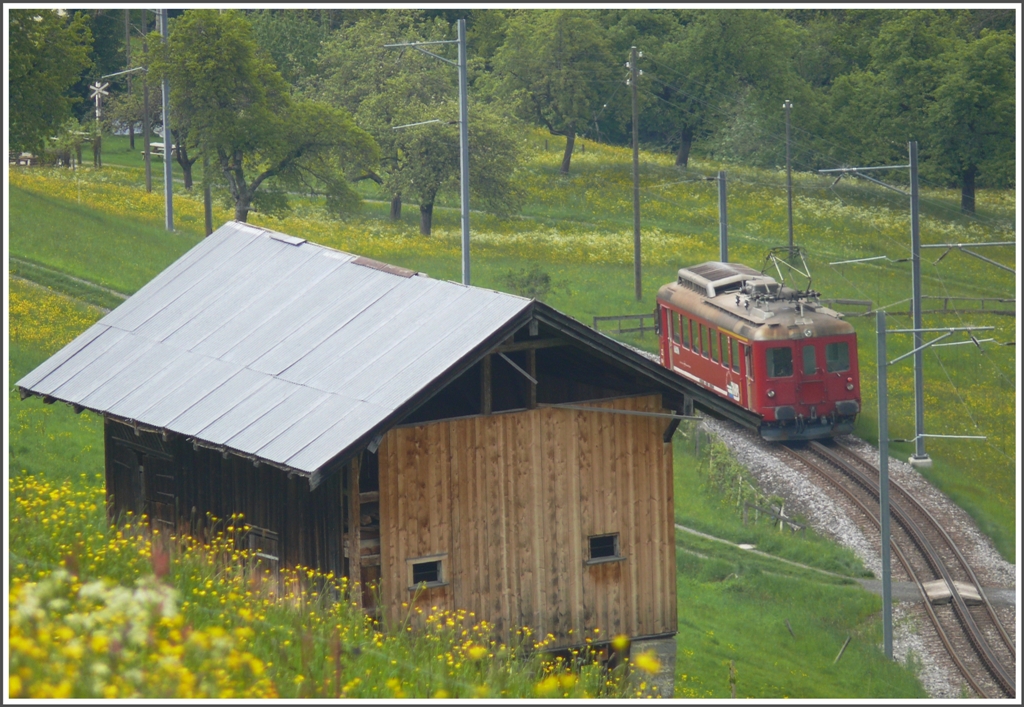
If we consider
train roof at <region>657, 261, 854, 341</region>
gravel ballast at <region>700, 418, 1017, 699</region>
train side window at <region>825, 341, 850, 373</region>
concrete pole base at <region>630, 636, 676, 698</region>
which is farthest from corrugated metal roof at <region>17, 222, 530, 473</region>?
train side window at <region>825, 341, 850, 373</region>

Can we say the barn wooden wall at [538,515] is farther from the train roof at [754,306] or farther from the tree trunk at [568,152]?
the tree trunk at [568,152]

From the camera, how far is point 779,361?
3384 cm

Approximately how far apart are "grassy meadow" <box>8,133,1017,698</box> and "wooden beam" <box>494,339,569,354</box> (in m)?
3.43

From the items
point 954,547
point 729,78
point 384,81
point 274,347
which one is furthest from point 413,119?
point 274,347

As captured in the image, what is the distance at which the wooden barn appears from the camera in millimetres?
17641

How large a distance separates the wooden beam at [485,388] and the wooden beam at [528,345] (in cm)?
22

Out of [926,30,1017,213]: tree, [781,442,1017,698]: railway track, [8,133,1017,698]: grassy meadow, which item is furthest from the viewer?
[926,30,1017,213]: tree

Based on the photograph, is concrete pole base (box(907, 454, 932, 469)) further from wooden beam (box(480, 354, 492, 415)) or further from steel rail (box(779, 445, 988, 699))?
wooden beam (box(480, 354, 492, 415))

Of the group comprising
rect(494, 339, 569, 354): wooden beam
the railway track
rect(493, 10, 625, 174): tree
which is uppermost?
rect(493, 10, 625, 174): tree

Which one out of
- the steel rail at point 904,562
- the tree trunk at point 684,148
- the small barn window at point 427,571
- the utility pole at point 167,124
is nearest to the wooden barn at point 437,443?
the small barn window at point 427,571

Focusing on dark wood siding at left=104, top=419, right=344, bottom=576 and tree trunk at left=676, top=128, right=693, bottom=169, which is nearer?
dark wood siding at left=104, top=419, right=344, bottom=576

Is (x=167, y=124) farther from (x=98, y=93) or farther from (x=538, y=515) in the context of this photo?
(x=538, y=515)

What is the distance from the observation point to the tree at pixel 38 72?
40344 mm

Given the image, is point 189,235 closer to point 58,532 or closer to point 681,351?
point 681,351
